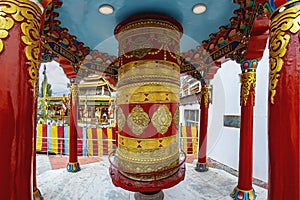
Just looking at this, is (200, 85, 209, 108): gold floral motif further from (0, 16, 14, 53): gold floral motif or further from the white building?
(0, 16, 14, 53): gold floral motif

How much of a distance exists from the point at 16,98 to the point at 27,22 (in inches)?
15.6

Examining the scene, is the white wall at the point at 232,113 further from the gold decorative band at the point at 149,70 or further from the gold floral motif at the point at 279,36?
the gold floral motif at the point at 279,36

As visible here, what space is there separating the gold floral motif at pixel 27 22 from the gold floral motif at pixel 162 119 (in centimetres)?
155

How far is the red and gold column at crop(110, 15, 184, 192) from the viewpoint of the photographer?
229cm

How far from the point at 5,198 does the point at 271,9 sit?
1.73 metres

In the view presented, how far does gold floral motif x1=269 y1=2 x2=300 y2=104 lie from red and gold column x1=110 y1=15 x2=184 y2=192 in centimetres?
142

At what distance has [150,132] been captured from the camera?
2.31 meters

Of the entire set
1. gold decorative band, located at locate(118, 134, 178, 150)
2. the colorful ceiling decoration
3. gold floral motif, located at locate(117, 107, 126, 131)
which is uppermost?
the colorful ceiling decoration

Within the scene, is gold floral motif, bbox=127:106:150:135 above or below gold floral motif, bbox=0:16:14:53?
below

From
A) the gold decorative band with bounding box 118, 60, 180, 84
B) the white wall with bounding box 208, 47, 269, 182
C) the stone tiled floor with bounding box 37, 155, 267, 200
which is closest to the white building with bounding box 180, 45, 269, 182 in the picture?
the white wall with bounding box 208, 47, 269, 182

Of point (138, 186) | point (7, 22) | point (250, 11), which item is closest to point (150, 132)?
point (138, 186)

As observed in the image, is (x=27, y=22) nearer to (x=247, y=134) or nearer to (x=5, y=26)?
(x=5, y=26)

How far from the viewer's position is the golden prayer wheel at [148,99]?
7.55ft

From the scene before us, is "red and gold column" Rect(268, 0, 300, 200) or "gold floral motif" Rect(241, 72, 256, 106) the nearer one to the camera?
"red and gold column" Rect(268, 0, 300, 200)
